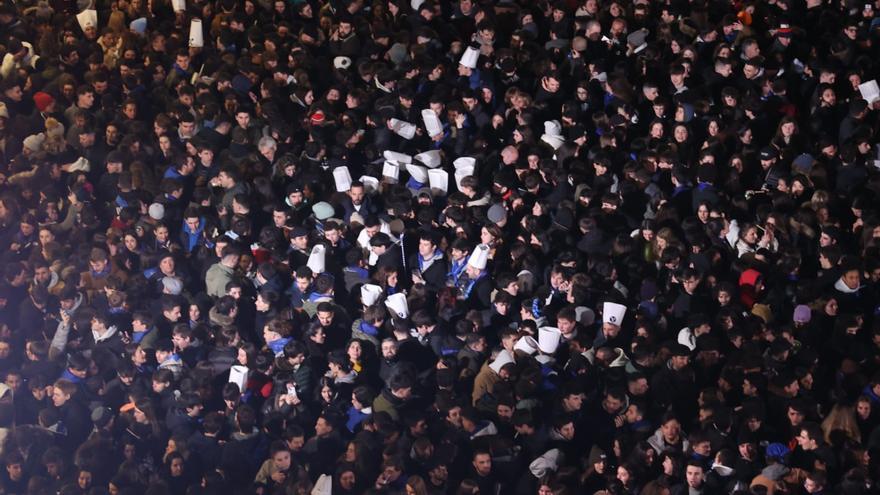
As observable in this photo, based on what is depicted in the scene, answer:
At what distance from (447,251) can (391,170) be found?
4.08ft

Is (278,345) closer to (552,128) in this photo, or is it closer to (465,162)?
(465,162)

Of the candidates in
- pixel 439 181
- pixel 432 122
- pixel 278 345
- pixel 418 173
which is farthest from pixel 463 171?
Result: pixel 278 345

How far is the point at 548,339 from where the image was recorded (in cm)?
1021

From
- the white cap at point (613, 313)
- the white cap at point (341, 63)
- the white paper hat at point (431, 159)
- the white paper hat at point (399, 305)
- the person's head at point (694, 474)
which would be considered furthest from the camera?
the white cap at point (341, 63)

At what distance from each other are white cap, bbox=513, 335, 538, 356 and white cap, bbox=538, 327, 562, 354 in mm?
54

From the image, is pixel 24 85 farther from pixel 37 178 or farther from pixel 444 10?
pixel 444 10

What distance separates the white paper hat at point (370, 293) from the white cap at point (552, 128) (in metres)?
2.55

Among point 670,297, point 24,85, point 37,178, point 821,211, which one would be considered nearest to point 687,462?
point 670,297

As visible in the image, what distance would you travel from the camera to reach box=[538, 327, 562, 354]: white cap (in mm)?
10203

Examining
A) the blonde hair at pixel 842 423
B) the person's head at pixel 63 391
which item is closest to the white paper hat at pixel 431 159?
the person's head at pixel 63 391

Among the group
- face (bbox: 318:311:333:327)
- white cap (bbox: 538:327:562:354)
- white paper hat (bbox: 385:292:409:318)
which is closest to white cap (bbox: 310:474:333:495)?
face (bbox: 318:311:333:327)

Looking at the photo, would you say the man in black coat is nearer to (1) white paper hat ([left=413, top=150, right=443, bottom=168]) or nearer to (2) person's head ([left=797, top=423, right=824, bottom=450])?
(1) white paper hat ([left=413, top=150, right=443, bottom=168])

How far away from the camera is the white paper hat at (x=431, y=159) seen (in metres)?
12.1

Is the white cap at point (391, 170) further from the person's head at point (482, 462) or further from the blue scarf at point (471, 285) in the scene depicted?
the person's head at point (482, 462)
